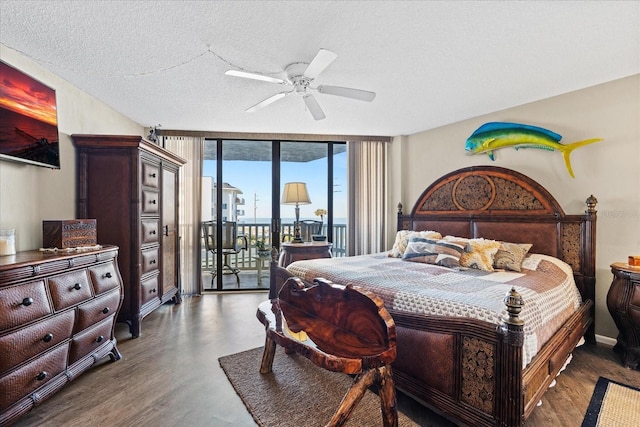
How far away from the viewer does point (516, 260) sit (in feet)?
9.49

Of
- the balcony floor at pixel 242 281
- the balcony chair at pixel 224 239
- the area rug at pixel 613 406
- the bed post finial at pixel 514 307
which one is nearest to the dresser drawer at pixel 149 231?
the balcony chair at pixel 224 239

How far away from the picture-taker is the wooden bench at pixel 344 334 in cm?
157

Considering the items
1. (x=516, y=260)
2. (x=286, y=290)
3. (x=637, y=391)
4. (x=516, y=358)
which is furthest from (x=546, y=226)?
(x=286, y=290)

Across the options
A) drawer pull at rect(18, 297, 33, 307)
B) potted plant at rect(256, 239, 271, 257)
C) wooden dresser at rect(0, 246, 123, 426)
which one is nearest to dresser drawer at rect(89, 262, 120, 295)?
wooden dresser at rect(0, 246, 123, 426)

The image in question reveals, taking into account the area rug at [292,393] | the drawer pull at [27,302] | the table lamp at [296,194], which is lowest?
the area rug at [292,393]

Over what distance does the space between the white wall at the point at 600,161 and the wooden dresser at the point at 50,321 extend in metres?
4.15

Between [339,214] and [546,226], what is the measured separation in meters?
2.77

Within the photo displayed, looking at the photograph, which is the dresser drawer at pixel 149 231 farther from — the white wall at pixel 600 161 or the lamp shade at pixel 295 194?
the white wall at pixel 600 161

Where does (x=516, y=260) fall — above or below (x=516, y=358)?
above

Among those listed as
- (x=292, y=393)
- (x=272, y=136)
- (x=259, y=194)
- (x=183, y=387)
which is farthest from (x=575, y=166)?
(x=259, y=194)

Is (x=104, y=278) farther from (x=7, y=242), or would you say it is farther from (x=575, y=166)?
(x=575, y=166)

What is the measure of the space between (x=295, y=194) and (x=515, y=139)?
108 inches

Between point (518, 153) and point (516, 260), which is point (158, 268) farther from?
point (518, 153)

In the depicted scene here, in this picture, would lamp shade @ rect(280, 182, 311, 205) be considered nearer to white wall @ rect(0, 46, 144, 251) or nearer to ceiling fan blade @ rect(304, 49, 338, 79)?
ceiling fan blade @ rect(304, 49, 338, 79)
